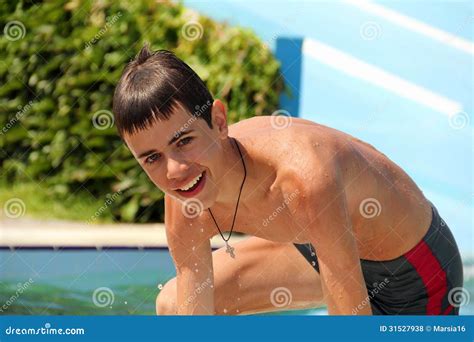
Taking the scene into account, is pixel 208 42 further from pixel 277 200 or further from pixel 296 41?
pixel 277 200

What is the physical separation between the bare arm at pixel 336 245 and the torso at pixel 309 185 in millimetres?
64

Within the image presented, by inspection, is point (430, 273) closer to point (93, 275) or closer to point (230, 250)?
point (230, 250)

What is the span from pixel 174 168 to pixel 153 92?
1.07ft

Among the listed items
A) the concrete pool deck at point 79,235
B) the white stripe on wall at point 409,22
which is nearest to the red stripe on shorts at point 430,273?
the concrete pool deck at point 79,235

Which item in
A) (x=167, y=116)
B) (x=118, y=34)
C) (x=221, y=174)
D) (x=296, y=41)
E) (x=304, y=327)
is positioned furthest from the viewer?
(x=296, y=41)

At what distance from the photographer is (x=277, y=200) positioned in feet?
13.0

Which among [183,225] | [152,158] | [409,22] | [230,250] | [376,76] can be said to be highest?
[152,158]

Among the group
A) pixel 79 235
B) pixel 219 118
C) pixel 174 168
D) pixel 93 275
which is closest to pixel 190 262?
pixel 174 168

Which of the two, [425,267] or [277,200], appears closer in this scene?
[277,200]

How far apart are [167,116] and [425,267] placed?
59.4 inches

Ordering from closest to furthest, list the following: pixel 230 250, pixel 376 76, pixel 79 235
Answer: pixel 230 250 → pixel 79 235 → pixel 376 76

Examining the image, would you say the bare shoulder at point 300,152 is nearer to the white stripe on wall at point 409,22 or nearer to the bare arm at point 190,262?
the bare arm at point 190,262

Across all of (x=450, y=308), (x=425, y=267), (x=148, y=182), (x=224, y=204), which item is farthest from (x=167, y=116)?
(x=148, y=182)

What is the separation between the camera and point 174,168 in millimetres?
3791
